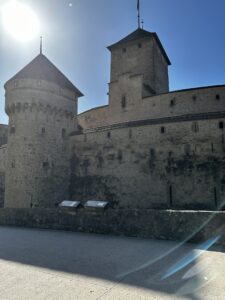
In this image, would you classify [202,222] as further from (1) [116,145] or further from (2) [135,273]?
(1) [116,145]

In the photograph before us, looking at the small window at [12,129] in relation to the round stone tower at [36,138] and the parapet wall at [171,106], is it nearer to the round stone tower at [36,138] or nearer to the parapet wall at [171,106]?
the round stone tower at [36,138]

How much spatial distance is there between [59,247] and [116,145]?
980 cm

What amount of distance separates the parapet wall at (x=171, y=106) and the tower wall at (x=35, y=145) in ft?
16.4

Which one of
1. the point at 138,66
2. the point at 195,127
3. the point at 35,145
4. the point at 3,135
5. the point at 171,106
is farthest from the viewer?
the point at 3,135

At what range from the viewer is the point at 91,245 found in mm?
7457

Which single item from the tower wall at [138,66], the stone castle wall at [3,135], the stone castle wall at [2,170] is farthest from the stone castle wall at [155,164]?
the stone castle wall at [3,135]

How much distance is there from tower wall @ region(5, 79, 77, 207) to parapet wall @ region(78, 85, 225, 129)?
5.01 metres

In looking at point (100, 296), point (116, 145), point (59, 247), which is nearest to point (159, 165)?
point (116, 145)

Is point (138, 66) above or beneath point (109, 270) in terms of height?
above

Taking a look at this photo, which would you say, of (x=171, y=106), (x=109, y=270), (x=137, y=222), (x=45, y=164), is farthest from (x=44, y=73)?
(x=109, y=270)

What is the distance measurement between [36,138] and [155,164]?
7158 millimetres

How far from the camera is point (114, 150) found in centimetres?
1659

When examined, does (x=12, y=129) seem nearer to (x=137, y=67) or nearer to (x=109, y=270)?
(x=137, y=67)

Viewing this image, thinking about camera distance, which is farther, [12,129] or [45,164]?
[12,129]
